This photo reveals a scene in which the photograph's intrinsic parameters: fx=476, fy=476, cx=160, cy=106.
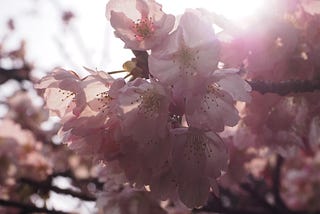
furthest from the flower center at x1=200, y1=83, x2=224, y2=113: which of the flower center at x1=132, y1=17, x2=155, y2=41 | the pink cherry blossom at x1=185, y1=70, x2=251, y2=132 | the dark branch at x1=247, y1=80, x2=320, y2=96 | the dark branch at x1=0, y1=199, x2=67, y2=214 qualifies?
the dark branch at x1=0, y1=199, x2=67, y2=214

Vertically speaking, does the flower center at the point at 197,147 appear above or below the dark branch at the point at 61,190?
above

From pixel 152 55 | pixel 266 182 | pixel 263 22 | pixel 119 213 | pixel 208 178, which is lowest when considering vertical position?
pixel 266 182

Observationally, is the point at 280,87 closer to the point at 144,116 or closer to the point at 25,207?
the point at 144,116

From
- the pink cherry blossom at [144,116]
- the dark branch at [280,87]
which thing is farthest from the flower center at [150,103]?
the dark branch at [280,87]

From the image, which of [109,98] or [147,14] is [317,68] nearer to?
[147,14]

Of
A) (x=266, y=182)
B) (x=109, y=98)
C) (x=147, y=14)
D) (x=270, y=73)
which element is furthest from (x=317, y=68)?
(x=266, y=182)

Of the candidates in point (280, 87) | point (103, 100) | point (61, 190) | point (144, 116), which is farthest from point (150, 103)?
point (61, 190)

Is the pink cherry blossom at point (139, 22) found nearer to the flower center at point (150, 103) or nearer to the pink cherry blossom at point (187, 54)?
the pink cherry blossom at point (187, 54)
